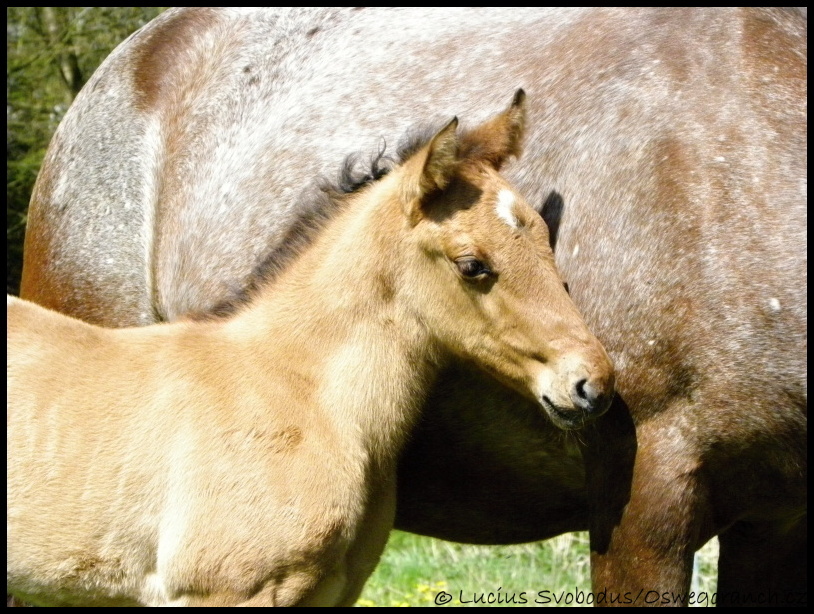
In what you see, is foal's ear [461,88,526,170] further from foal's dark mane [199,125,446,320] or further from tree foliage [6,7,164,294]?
tree foliage [6,7,164,294]

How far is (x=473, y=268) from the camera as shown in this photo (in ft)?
10.2

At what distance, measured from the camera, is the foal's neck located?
3.23m

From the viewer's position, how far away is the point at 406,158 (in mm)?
3373

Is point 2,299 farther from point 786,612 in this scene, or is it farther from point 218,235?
point 786,612

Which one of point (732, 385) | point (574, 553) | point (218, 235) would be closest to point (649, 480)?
point (732, 385)

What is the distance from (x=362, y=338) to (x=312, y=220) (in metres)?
0.46

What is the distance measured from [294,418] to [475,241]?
0.74 metres

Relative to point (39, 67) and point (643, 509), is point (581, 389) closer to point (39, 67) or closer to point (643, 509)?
point (643, 509)

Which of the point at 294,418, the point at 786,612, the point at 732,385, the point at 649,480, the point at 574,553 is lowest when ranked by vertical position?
the point at 574,553

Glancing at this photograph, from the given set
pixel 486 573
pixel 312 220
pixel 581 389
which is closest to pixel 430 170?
pixel 312 220

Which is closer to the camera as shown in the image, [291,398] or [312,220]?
[291,398]

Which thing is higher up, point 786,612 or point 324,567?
point 324,567

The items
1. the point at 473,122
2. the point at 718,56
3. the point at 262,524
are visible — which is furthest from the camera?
the point at 473,122

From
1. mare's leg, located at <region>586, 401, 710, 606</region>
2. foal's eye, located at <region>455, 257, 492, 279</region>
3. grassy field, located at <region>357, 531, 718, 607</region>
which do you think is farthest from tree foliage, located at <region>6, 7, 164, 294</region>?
mare's leg, located at <region>586, 401, 710, 606</region>
